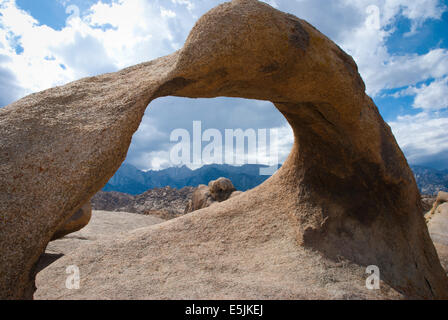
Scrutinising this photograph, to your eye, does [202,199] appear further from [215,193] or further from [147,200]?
[147,200]

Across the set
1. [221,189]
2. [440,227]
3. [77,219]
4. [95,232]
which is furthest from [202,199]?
[440,227]

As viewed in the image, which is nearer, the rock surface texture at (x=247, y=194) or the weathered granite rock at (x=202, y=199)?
the rock surface texture at (x=247, y=194)

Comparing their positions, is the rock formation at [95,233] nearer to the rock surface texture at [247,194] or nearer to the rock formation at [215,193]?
the rock surface texture at [247,194]

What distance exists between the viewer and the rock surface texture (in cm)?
200

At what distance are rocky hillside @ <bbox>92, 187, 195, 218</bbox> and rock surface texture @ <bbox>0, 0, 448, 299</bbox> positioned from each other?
497 inches

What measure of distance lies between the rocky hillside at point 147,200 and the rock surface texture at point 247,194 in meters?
12.6

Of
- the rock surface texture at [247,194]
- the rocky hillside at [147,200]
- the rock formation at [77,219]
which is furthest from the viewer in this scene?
the rocky hillside at [147,200]

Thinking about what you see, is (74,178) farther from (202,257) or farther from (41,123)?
(202,257)

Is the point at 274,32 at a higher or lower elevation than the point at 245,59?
higher

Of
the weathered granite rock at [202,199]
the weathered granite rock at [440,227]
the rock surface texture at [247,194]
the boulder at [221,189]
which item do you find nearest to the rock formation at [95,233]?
the rock surface texture at [247,194]

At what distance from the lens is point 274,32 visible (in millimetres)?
2664

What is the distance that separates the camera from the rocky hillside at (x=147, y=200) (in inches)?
647

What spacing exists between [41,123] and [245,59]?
5.98ft
